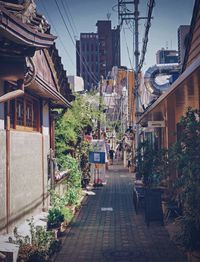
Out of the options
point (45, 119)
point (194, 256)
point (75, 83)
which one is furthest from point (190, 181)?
point (75, 83)

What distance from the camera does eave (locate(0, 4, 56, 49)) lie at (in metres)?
4.37

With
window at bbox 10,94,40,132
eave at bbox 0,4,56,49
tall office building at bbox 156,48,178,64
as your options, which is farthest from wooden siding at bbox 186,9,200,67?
tall office building at bbox 156,48,178,64

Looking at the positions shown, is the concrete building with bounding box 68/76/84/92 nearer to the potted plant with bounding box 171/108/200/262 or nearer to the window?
the window

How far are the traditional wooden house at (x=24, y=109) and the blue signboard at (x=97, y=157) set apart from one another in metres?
6.11

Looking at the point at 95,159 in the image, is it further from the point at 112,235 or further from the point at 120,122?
the point at 120,122

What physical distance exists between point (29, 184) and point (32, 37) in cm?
511

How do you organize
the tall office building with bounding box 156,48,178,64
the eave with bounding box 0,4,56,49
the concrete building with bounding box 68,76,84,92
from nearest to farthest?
the eave with bounding box 0,4,56,49 < the concrete building with bounding box 68,76,84,92 < the tall office building with bounding box 156,48,178,64

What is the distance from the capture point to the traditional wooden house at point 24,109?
528cm

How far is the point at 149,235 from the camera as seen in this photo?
9.58 meters

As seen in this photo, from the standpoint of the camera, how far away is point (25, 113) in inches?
369

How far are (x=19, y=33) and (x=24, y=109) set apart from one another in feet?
15.3

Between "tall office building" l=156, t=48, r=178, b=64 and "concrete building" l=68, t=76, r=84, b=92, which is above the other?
"tall office building" l=156, t=48, r=178, b=64

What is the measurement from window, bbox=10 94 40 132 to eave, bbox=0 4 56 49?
2908 mm

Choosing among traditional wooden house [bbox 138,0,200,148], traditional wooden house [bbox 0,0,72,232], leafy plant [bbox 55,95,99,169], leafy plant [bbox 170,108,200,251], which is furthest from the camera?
leafy plant [bbox 55,95,99,169]
